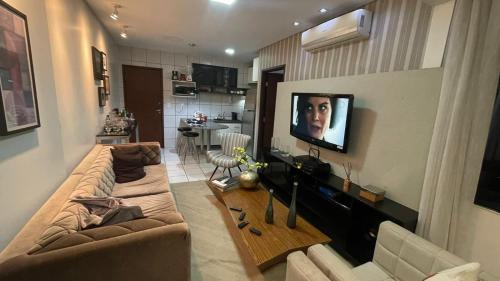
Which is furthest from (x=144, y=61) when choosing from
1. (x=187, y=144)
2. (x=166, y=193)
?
(x=166, y=193)

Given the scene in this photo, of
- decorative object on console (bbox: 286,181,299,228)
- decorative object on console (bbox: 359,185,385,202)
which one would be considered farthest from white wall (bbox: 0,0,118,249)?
decorative object on console (bbox: 359,185,385,202)

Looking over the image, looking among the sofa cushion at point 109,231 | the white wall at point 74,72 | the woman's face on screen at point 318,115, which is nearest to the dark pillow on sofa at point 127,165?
the white wall at point 74,72

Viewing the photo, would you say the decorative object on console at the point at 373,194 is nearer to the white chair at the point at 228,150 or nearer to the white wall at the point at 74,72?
the white chair at the point at 228,150

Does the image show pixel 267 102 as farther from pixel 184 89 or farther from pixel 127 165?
pixel 127 165

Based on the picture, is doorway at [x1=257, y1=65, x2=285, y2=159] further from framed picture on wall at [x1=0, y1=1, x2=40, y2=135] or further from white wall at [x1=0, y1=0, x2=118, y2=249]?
framed picture on wall at [x1=0, y1=1, x2=40, y2=135]

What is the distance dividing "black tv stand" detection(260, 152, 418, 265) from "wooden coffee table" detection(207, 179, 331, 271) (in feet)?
1.26

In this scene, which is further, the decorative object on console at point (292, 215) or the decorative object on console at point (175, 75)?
the decorative object on console at point (175, 75)

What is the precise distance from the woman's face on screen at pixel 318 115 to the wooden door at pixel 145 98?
4.16m

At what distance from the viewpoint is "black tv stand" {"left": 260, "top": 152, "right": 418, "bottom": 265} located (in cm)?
183

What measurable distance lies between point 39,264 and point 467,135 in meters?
2.50

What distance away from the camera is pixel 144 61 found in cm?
527

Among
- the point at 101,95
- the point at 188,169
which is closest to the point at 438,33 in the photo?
the point at 188,169

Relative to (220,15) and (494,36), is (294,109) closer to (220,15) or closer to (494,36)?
(220,15)

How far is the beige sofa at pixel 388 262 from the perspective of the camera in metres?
1.07
